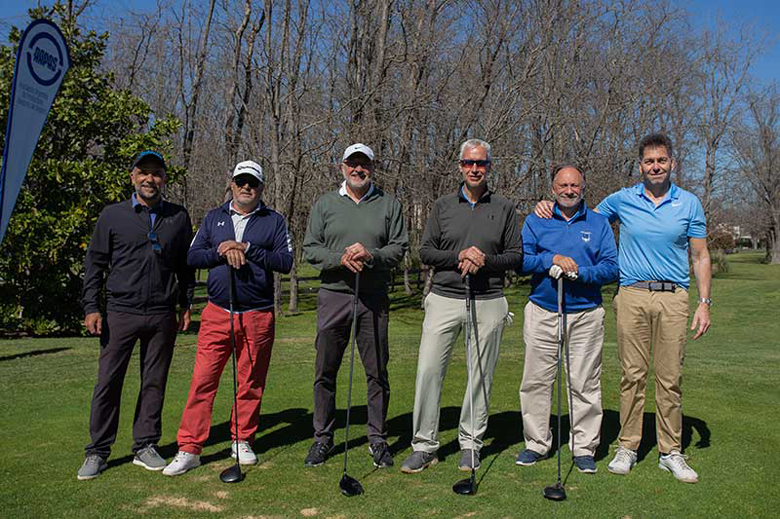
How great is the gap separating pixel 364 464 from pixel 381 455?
0.13 metres

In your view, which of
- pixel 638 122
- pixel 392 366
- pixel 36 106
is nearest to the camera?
pixel 36 106

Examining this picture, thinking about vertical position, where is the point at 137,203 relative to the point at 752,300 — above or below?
above

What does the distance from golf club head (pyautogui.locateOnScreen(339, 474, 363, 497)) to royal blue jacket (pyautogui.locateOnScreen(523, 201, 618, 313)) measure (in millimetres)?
1698

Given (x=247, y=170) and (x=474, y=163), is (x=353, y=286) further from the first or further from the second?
(x=474, y=163)

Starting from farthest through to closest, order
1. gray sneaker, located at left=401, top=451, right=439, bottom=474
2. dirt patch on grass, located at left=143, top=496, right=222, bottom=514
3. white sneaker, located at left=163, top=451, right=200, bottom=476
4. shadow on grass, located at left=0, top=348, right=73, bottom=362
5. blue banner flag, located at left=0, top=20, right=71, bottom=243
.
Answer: shadow on grass, located at left=0, top=348, right=73, bottom=362, gray sneaker, located at left=401, top=451, right=439, bottom=474, white sneaker, located at left=163, top=451, right=200, bottom=476, dirt patch on grass, located at left=143, top=496, right=222, bottom=514, blue banner flag, located at left=0, top=20, right=71, bottom=243

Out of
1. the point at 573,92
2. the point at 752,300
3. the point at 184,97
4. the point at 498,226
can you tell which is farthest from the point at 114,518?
the point at 184,97

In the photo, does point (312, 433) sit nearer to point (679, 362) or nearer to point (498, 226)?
point (498, 226)

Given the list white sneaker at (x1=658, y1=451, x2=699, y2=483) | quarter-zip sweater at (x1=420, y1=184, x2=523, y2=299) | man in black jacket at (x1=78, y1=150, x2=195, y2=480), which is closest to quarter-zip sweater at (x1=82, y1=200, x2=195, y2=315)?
man in black jacket at (x1=78, y1=150, x2=195, y2=480)

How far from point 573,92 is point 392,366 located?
16936mm

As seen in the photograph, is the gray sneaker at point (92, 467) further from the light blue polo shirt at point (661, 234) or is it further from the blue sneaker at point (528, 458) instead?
the light blue polo shirt at point (661, 234)

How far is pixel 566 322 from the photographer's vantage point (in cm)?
462

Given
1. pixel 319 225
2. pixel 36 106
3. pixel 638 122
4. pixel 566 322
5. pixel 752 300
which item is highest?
pixel 638 122

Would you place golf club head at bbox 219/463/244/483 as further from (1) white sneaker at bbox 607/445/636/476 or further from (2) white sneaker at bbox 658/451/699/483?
(2) white sneaker at bbox 658/451/699/483

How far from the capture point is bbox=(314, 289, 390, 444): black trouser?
4.74 meters
